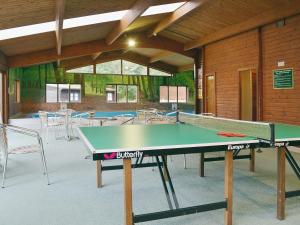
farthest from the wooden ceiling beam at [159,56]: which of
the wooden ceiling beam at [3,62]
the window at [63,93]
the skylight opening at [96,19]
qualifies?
the wooden ceiling beam at [3,62]

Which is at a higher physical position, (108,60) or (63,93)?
(108,60)

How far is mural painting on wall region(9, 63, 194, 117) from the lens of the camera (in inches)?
558

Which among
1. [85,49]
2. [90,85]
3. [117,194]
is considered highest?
[85,49]

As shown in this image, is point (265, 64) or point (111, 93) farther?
point (111, 93)

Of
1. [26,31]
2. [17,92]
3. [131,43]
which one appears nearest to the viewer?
[26,31]

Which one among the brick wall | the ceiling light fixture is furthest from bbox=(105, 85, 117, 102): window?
the brick wall

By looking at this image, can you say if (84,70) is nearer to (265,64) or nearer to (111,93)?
(111,93)

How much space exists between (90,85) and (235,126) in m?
13.0

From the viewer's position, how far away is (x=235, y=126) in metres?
3.03

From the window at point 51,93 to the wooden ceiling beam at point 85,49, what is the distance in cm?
446

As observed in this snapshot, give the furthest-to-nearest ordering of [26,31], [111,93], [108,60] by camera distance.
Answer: [111,93] < [108,60] < [26,31]

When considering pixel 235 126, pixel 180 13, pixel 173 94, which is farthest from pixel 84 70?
pixel 235 126

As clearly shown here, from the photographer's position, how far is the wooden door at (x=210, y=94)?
9375 millimetres

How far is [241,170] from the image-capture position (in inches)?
165
